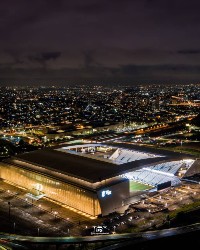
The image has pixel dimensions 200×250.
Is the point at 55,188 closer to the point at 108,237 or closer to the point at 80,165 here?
the point at 80,165

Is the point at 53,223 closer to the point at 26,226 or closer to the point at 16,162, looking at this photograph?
the point at 26,226

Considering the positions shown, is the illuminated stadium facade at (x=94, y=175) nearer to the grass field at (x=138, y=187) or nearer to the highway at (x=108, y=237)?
the grass field at (x=138, y=187)

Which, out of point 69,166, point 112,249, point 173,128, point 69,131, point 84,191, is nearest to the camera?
point 112,249

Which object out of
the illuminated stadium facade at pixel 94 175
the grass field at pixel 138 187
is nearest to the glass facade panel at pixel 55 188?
the illuminated stadium facade at pixel 94 175

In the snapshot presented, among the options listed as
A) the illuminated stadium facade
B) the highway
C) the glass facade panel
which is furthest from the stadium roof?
the highway

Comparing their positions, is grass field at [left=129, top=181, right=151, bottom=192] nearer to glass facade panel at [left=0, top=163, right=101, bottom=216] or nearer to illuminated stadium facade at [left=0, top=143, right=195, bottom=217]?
illuminated stadium facade at [left=0, top=143, right=195, bottom=217]

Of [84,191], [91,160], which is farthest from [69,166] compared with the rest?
[84,191]

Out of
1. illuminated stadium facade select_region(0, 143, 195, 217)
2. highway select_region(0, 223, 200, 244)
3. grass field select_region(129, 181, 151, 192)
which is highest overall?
illuminated stadium facade select_region(0, 143, 195, 217)
